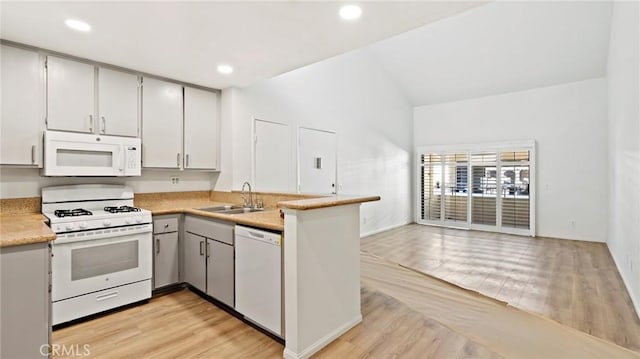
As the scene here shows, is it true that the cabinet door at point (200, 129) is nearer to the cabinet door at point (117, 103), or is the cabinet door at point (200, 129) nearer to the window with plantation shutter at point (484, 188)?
the cabinet door at point (117, 103)

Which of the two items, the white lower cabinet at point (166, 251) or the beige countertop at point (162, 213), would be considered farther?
the white lower cabinet at point (166, 251)

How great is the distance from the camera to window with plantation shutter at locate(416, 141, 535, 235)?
6.90 metres

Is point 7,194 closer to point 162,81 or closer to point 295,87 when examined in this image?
point 162,81

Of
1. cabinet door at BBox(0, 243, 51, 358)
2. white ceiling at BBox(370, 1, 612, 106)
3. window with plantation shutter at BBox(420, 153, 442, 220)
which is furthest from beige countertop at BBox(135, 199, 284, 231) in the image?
window with plantation shutter at BBox(420, 153, 442, 220)

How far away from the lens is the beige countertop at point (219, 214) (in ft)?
7.48

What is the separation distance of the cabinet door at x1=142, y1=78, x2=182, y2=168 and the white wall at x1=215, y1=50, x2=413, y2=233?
2.08 ft

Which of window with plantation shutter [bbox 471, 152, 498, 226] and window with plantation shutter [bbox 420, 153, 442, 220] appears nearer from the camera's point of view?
window with plantation shutter [bbox 471, 152, 498, 226]

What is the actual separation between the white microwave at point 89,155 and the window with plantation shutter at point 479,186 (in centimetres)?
709

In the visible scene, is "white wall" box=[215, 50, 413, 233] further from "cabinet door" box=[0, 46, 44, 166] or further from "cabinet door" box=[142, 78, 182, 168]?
"cabinet door" box=[0, 46, 44, 166]

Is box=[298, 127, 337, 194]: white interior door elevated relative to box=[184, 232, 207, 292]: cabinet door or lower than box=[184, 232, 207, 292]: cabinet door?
elevated

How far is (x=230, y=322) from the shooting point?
2.57 meters

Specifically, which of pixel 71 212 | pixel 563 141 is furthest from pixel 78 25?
pixel 563 141

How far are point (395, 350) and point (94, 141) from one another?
10.6 feet

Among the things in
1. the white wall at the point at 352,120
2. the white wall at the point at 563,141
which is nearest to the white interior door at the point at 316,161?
the white wall at the point at 352,120
